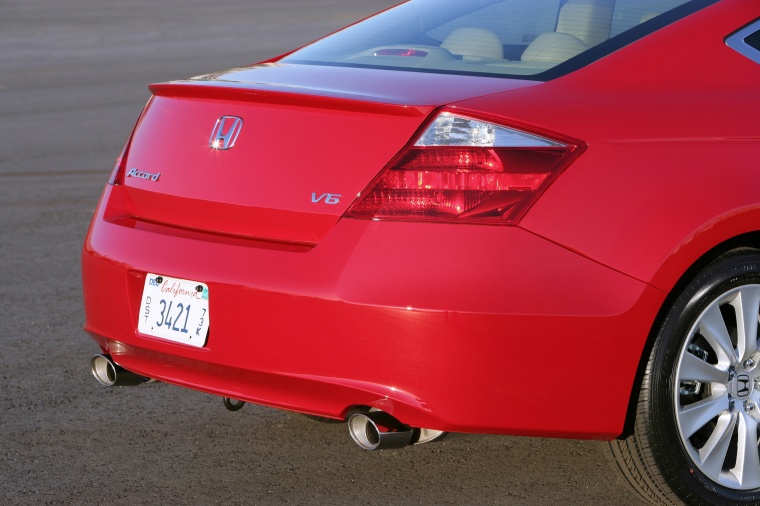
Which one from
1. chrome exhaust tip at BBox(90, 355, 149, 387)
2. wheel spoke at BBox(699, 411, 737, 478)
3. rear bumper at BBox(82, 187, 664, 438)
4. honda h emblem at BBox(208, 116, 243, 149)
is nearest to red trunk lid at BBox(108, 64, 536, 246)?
honda h emblem at BBox(208, 116, 243, 149)

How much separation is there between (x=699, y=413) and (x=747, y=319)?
0.31 metres

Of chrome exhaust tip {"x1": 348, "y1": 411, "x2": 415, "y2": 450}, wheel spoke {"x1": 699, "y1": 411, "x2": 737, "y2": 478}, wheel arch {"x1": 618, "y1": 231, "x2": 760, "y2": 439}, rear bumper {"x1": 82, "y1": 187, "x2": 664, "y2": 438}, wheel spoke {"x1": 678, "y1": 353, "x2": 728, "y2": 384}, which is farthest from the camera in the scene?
wheel spoke {"x1": 699, "y1": 411, "x2": 737, "y2": 478}

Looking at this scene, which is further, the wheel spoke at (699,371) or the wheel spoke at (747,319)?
the wheel spoke at (747,319)

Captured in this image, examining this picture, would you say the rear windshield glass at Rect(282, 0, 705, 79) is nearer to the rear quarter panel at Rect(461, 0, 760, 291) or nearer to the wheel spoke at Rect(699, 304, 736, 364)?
the rear quarter panel at Rect(461, 0, 760, 291)

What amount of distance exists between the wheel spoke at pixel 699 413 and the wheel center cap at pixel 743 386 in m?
0.05

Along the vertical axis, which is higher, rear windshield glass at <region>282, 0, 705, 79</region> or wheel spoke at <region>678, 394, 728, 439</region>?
rear windshield glass at <region>282, 0, 705, 79</region>

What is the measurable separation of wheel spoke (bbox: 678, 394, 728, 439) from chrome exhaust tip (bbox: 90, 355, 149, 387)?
Result: 1.61 meters

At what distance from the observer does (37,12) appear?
3191 centimetres

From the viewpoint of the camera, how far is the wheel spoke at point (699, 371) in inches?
147

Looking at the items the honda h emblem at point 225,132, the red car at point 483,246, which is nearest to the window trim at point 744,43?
the red car at point 483,246

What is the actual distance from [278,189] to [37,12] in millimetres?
29818

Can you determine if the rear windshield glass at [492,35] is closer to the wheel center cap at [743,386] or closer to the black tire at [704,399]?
the black tire at [704,399]

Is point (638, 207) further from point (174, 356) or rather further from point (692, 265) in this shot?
point (174, 356)

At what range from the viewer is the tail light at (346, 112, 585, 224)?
11.3 feet
